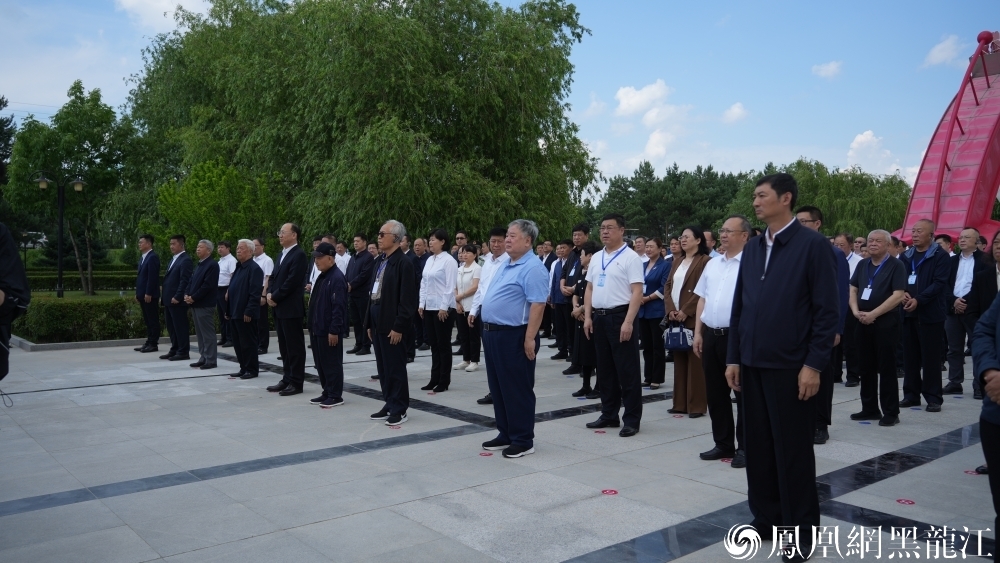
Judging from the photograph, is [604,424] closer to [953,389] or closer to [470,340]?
[470,340]

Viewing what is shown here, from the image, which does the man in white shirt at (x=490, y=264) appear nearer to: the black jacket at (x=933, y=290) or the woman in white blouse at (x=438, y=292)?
the woman in white blouse at (x=438, y=292)

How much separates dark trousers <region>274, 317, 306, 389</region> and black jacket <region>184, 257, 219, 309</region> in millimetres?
2800

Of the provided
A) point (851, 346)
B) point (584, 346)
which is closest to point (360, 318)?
point (584, 346)

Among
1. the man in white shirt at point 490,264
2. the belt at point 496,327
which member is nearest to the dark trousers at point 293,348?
the man in white shirt at point 490,264

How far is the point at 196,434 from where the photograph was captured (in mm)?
7031

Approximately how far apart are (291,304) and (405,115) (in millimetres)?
12411

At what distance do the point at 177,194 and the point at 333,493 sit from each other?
15982 mm

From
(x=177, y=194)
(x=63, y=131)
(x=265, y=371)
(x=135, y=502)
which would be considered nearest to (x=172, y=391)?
(x=265, y=371)

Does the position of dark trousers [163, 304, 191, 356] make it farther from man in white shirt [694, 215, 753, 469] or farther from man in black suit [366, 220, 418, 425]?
man in white shirt [694, 215, 753, 469]

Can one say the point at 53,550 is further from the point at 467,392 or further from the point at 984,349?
the point at 467,392

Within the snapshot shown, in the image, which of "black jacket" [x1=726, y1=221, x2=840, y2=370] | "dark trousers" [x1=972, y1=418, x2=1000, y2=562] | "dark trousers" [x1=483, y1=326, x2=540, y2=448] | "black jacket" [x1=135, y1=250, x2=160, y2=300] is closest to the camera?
"dark trousers" [x1=972, y1=418, x2=1000, y2=562]

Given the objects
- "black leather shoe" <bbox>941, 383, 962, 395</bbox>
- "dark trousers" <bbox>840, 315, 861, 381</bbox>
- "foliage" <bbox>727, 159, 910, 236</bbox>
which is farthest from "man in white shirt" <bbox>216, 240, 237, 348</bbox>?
"foliage" <bbox>727, 159, 910, 236</bbox>

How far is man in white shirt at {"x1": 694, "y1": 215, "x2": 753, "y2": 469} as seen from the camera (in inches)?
238

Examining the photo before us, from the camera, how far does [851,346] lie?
948 centimetres
